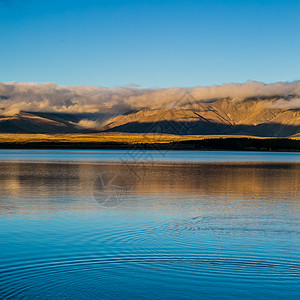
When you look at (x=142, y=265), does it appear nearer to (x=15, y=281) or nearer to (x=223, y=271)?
(x=223, y=271)

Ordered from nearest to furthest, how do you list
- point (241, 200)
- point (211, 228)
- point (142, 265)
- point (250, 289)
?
1. point (250, 289)
2. point (142, 265)
3. point (211, 228)
4. point (241, 200)

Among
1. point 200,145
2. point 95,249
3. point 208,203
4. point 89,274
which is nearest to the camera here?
point 89,274

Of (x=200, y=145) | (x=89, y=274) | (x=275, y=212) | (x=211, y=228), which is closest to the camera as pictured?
(x=89, y=274)

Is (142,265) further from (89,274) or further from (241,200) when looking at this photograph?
(241,200)

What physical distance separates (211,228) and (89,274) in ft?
22.0

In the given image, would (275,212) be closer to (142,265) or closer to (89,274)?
(142,265)

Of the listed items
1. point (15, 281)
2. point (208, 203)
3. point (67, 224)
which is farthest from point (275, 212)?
point (15, 281)

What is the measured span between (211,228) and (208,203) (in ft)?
22.0

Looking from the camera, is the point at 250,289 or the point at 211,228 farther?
the point at 211,228

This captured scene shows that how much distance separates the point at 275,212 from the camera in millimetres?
19812

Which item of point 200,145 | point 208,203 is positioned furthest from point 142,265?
point 200,145

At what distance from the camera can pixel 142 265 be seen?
1102 centimetres

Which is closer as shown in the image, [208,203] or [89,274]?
[89,274]

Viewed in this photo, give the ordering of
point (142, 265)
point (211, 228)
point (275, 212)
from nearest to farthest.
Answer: point (142, 265) → point (211, 228) → point (275, 212)
